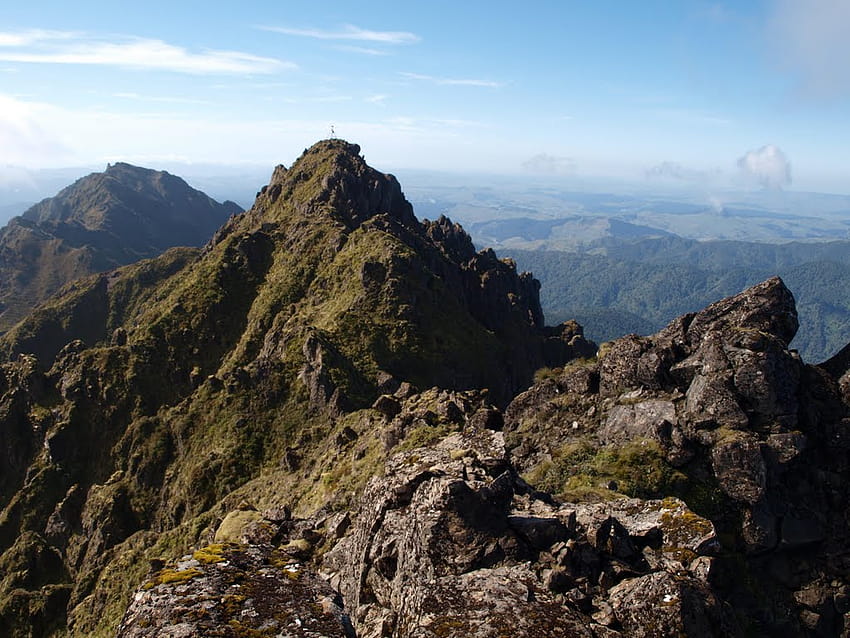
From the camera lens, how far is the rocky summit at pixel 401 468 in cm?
1339

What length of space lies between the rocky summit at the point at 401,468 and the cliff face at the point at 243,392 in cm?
38

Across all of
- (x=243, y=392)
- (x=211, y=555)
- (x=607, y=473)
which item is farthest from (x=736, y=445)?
(x=243, y=392)

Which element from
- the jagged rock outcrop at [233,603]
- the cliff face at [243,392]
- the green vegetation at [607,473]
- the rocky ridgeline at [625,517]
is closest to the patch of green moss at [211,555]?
the jagged rock outcrop at [233,603]

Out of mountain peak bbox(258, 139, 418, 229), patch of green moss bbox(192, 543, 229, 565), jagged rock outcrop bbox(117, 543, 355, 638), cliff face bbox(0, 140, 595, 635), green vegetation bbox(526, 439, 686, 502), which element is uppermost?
mountain peak bbox(258, 139, 418, 229)

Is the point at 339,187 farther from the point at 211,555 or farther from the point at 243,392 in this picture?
the point at 211,555

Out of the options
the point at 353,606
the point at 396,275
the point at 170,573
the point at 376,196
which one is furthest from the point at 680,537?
the point at 376,196

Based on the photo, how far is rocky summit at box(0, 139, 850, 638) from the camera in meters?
13.4

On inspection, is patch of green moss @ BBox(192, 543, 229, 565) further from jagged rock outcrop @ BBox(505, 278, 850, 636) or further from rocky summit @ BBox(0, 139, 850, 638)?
jagged rock outcrop @ BBox(505, 278, 850, 636)

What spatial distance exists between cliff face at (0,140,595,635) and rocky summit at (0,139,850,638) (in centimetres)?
38

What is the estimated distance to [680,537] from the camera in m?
15.6

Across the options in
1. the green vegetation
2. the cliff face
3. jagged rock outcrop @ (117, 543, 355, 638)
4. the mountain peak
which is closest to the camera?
jagged rock outcrop @ (117, 543, 355, 638)

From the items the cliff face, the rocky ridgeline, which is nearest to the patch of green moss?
the rocky ridgeline

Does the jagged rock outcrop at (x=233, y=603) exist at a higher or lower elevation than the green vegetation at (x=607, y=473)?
higher

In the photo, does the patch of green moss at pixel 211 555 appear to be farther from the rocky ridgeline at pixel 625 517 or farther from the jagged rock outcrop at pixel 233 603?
the rocky ridgeline at pixel 625 517
